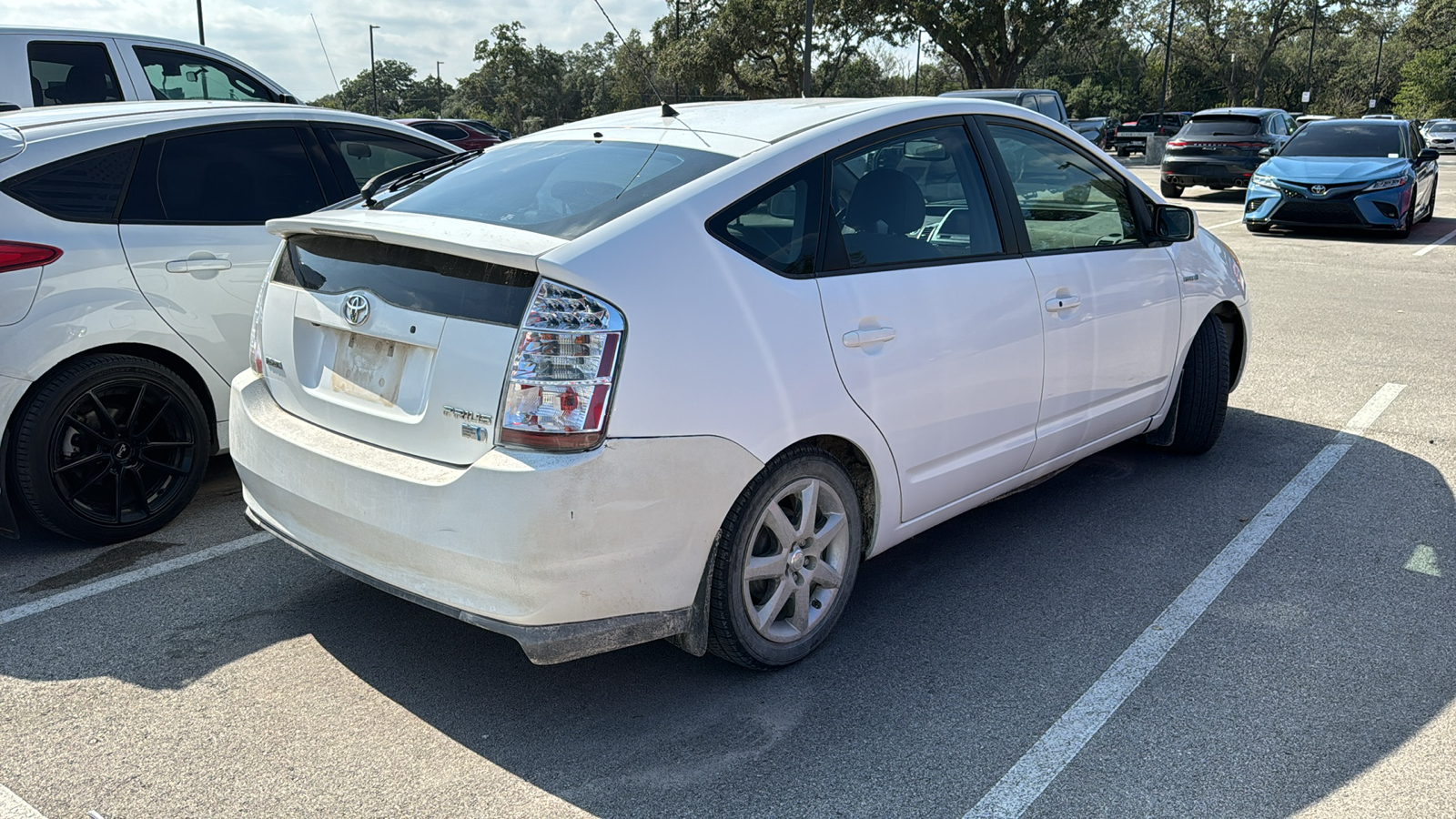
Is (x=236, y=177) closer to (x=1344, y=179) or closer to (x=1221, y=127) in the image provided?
(x=1344, y=179)

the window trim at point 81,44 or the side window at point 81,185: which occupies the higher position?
the window trim at point 81,44

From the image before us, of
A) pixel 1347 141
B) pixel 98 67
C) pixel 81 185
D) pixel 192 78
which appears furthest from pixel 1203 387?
pixel 1347 141

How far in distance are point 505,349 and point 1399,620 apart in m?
2.98

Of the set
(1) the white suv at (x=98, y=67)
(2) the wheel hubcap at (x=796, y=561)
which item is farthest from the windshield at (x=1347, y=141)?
(2) the wheel hubcap at (x=796, y=561)

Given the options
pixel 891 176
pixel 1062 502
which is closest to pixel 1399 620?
pixel 1062 502

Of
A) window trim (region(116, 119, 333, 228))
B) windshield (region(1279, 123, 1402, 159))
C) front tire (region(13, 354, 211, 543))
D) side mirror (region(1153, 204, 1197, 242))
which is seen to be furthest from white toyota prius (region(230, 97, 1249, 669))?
windshield (region(1279, 123, 1402, 159))

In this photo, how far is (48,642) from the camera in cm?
348

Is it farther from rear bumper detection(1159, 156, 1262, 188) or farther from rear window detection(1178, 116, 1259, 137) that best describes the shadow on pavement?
rear window detection(1178, 116, 1259, 137)

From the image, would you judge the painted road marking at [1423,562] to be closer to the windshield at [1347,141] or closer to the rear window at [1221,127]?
the windshield at [1347,141]

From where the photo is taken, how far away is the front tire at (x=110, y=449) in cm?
408

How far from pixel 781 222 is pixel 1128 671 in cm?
167

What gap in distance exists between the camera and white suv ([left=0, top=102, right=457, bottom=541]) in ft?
13.3

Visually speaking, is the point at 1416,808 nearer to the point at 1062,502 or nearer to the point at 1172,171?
the point at 1062,502

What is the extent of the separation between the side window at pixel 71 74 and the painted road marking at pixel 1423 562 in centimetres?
837
